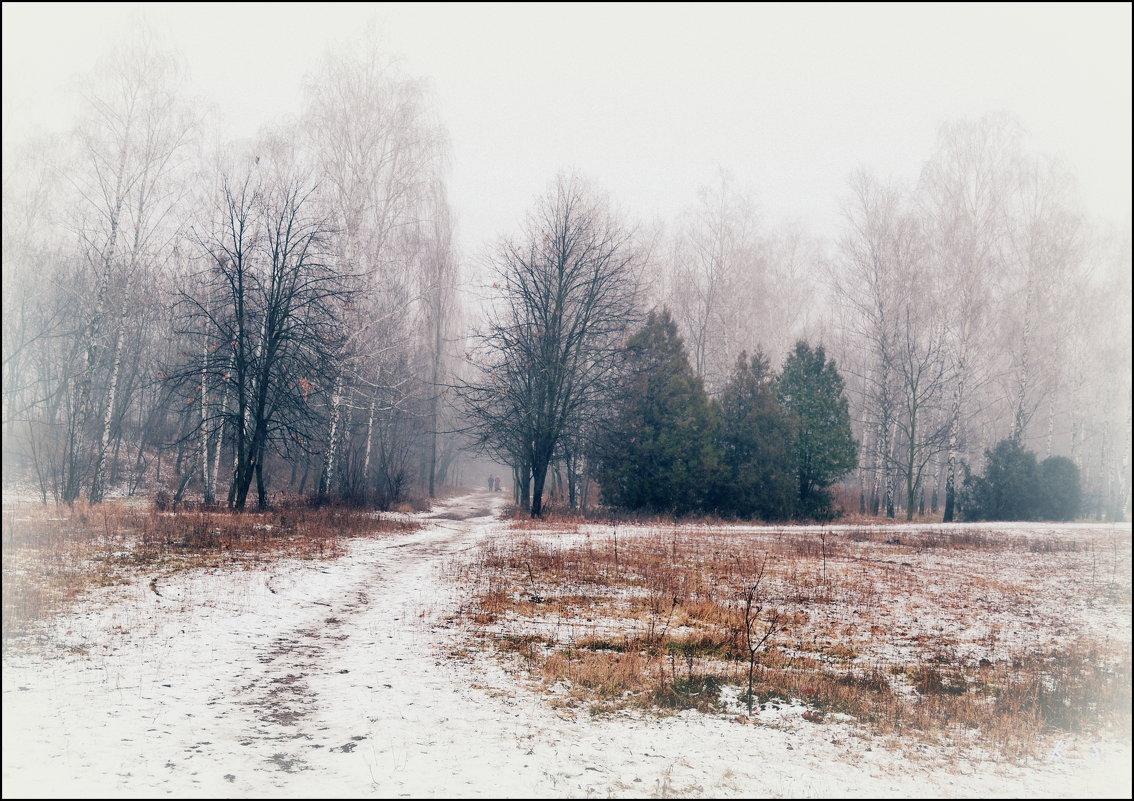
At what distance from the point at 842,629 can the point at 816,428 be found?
19.7 meters

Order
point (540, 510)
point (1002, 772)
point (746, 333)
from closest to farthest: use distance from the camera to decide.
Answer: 1. point (1002, 772)
2. point (540, 510)
3. point (746, 333)

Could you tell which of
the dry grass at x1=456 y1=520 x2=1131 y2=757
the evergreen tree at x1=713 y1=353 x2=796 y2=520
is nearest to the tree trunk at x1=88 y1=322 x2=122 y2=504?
the dry grass at x1=456 y1=520 x2=1131 y2=757

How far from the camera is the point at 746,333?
124 feet

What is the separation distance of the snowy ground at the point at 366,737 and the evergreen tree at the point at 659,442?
60.0 feet

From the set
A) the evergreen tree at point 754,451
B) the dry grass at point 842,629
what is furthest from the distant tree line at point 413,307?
the dry grass at point 842,629

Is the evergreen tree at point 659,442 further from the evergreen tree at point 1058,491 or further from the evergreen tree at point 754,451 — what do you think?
the evergreen tree at point 1058,491

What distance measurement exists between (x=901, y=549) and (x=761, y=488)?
9101mm

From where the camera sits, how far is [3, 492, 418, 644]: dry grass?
26.4 ft

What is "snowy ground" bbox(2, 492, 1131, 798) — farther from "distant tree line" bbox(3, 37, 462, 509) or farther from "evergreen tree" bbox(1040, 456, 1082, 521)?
"evergreen tree" bbox(1040, 456, 1082, 521)

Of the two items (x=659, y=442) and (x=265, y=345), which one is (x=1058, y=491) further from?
(x=265, y=345)

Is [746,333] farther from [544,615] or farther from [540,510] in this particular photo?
[544,615]

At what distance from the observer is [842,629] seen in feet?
28.5

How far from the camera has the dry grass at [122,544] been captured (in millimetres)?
8055

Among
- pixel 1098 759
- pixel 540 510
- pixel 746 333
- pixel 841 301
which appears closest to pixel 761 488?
pixel 540 510
